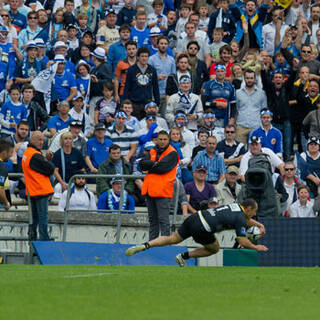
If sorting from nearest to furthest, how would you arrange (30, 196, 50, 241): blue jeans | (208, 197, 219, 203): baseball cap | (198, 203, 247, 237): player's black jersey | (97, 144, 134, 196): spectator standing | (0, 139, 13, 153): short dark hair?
1. (198, 203, 247, 237): player's black jersey
2. (0, 139, 13, 153): short dark hair
3. (30, 196, 50, 241): blue jeans
4. (208, 197, 219, 203): baseball cap
5. (97, 144, 134, 196): spectator standing

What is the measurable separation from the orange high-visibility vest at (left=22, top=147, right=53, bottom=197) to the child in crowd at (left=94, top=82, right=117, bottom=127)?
485 cm

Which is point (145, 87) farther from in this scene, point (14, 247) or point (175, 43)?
point (14, 247)

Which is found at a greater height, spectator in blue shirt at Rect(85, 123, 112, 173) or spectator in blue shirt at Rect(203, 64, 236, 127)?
spectator in blue shirt at Rect(203, 64, 236, 127)

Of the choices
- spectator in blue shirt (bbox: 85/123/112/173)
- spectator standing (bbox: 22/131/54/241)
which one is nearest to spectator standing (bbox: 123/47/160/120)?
spectator in blue shirt (bbox: 85/123/112/173)

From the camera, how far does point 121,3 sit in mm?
27172

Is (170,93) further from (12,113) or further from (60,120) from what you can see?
(12,113)

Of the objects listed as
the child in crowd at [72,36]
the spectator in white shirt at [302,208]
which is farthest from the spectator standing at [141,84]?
the spectator in white shirt at [302,208]

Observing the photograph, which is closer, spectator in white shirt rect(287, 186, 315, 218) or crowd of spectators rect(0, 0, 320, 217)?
spectator in white shirt rect(287, 186, 315, 218)

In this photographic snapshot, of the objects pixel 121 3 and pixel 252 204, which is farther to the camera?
pixel 121 3

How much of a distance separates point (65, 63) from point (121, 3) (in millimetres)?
5355

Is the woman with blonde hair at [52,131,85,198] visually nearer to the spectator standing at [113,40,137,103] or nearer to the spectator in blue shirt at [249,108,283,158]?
the spectator standing at [113,40,137,103]

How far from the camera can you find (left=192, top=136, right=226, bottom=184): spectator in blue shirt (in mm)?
19906

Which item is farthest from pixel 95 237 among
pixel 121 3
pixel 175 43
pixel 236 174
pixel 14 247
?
pixel 121 3

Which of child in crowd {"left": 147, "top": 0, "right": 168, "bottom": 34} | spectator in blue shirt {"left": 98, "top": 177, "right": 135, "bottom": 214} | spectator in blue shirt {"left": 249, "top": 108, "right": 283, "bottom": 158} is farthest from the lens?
child in crowd {"left": 147, "top": 0, "right": 168, "bottom": 34}
